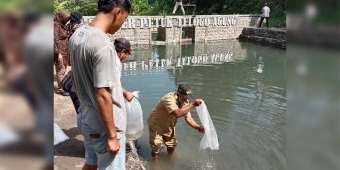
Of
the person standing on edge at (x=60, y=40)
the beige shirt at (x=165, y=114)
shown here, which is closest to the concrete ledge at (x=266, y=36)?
the person standing on edge at (x=60, y=40)

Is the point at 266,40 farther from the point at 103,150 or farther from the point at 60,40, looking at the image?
the point at 103,150

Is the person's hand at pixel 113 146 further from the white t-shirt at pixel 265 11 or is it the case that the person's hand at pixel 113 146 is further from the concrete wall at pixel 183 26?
the white t-shirt at pixel 265 11

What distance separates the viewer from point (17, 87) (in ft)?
2.61

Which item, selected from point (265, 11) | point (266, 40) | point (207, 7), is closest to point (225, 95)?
point (266, 40)

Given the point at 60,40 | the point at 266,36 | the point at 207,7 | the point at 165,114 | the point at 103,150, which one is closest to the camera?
the point at 103,150

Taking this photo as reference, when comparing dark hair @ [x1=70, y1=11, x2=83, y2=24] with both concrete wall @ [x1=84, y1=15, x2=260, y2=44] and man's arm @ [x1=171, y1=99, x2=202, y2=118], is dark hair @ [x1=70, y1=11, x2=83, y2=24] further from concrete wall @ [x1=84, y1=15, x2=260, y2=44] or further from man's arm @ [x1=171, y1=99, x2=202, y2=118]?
concrete wall @ [x1=84, y1=15, x2=260, y2=44]

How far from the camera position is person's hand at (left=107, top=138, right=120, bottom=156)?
2506 millimetres

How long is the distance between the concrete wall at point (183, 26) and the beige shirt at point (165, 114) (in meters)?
12.7

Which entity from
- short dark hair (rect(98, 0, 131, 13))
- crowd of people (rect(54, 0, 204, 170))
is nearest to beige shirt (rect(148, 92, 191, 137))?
crowd of people (rect(54, 0, 204, 170))

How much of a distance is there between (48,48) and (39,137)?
0.63 ft

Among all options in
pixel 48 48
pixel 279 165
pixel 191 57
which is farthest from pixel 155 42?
pixel 48 48

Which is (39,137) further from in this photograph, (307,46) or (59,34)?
(59,34)

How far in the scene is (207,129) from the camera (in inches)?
198

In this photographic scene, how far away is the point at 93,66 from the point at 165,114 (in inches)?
103
